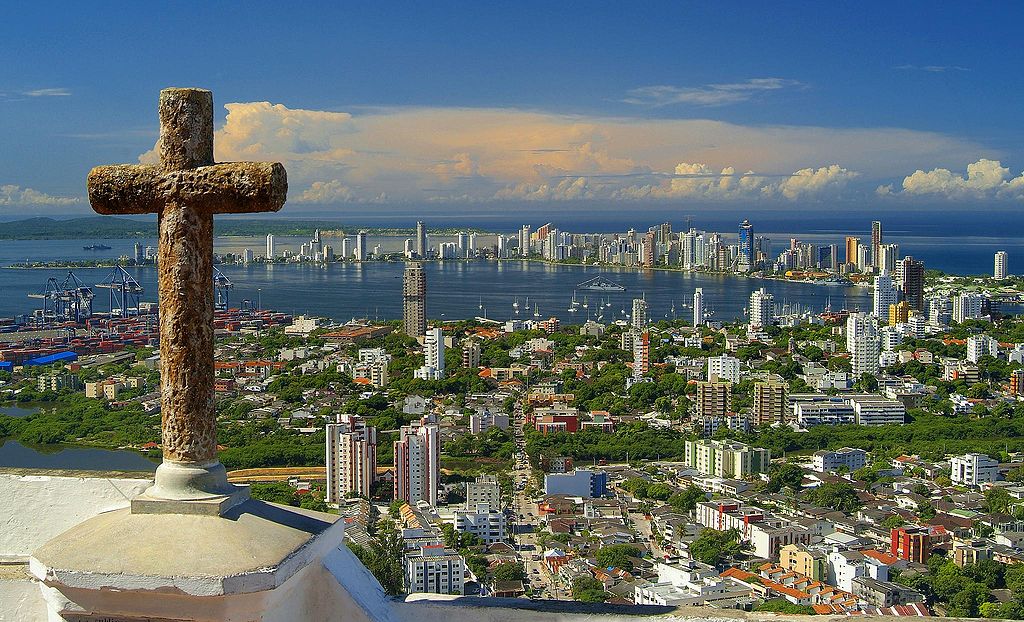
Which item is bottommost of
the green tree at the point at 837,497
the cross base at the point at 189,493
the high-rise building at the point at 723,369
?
the green tree at the point at 837,497

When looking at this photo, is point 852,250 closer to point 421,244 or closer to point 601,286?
point 601,286

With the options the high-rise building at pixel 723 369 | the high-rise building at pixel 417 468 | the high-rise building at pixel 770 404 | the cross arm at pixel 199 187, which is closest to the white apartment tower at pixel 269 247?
the high-rise building at pixel 723 369

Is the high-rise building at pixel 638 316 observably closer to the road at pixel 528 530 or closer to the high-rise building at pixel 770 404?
the high-rise building at pixel 770 404

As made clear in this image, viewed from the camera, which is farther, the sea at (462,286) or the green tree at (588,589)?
the sea at (462,286)

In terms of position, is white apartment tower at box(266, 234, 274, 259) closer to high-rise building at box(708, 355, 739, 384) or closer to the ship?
→ the ship

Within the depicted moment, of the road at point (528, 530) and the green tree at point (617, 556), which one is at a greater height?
the green tree at point (617, 556)

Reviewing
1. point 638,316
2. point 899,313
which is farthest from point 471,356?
point 899,313

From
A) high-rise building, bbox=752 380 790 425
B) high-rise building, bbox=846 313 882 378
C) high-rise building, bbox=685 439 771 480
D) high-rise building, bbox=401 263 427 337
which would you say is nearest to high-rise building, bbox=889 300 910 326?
high-rise building, bbox=846 313 882 378

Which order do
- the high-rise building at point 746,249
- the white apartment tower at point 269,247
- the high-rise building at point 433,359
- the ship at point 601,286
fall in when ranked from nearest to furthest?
the high-rise building at point 433,359 < the ship at point 601,286 < the high-rise building at point 746,249 < the white apartment tower at point 269,247
